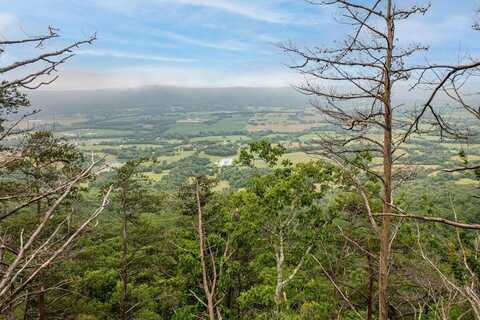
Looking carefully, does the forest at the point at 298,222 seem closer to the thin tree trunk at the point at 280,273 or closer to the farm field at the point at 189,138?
the thin tree trunk at the point at 280,273

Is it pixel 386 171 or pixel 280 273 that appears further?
pixel 280 273

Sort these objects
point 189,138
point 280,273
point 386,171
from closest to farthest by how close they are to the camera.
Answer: point 386,171 < point 280,273 < point 189,138

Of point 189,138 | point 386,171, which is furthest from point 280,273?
point 189,138

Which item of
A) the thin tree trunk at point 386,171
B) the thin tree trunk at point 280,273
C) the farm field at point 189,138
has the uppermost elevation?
the thin tree trunk at point 386,171

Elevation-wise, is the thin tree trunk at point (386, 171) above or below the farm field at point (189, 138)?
above

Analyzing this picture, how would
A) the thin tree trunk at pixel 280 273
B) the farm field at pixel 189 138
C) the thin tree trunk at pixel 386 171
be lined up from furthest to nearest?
the farm field at pixel 189 138 → the thin tree trunk at pixel 280 273 → the thin tree trunk at pixel 386 171

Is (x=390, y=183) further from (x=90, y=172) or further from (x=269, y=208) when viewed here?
(x=269, y=208)

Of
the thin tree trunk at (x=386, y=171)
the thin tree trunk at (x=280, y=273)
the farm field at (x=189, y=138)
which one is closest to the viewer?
the thin tree trunk at (x=386, y=171)

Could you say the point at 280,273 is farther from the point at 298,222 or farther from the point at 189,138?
the point at 189,138

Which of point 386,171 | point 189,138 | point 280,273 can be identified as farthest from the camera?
point 189,138

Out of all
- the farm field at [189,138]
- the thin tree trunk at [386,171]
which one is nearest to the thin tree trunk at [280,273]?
the thin tree trunk at [386,171]

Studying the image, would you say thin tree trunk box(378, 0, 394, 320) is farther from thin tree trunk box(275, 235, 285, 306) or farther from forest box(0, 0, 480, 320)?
thin tree trunk box(275, 235, 285, 306)

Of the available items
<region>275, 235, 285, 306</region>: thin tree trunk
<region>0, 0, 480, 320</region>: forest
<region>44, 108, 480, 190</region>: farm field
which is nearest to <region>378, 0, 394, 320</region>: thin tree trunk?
<region>0, 0, 480, 320</region>: forest
